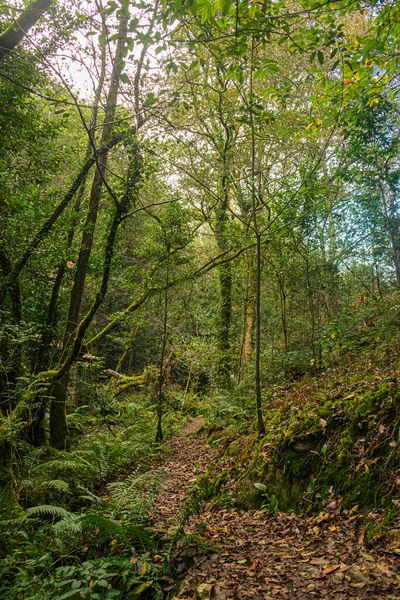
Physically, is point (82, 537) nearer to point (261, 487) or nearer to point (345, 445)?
point (261, 487)

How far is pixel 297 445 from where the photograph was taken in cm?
490

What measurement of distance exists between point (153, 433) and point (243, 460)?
16.1 ft

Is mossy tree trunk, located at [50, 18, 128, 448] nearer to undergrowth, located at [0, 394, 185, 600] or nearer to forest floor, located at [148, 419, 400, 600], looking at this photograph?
undergrowth, located at [0, 394, 185, 600]

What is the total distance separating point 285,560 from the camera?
3242 mm

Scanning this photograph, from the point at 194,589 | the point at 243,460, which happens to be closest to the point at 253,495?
the point at 243,460

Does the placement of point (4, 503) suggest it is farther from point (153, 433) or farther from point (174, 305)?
point (174, 305)

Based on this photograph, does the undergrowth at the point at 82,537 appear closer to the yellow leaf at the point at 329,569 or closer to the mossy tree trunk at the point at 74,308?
the mossy tree trunk at the point at 74,308

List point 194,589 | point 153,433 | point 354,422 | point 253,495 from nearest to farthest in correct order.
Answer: point 194,589 < point 354,422 < point 253,495 < point 153,433

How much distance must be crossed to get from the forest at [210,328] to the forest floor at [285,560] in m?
0.02

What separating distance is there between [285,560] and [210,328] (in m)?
11.6

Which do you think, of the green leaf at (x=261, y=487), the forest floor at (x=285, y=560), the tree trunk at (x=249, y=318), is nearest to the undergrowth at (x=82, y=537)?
the forest floor at (x=285, y=560)

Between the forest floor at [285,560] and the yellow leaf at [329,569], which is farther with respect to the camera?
the yellow leaf at [329,569]

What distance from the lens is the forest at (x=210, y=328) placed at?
3418 mm

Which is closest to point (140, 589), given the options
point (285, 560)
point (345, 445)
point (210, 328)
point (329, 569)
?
point (285, 560)
